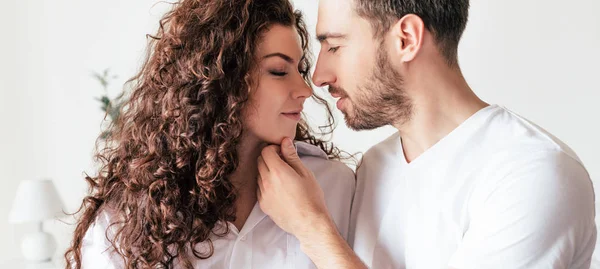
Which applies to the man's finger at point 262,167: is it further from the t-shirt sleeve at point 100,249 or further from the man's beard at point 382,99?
the t-shirt sleeve at point 100,249

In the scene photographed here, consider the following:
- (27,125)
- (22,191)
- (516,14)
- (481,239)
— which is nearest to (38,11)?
(27,125)

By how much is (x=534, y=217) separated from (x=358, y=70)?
58 centimetres

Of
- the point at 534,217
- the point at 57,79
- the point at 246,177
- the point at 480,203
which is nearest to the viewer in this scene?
the point at 534,217

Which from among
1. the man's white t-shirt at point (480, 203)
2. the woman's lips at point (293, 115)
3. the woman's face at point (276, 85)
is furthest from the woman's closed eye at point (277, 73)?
the man's white t-shirt at point (480, 203)

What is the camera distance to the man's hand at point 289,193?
169 centimetres

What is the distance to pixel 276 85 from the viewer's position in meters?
1.75

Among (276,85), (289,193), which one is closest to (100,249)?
(289,193)

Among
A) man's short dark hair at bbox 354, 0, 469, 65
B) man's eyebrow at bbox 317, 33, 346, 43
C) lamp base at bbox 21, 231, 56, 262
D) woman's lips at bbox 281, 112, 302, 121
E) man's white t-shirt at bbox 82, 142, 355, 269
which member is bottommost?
lamp base at bbox 21, 231, 56, 262

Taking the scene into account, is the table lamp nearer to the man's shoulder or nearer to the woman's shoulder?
the woman's shoulder

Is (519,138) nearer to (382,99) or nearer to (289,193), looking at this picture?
(382,99)

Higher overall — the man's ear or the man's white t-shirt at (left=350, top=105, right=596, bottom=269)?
the man's ear

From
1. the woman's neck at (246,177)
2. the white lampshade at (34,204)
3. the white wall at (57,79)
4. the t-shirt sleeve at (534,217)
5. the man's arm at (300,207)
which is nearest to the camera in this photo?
the t-shirt sleeve at (534,217)

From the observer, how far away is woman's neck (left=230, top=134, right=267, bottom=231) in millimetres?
1879

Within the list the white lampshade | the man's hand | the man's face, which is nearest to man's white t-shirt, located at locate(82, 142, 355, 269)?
the man's hand
